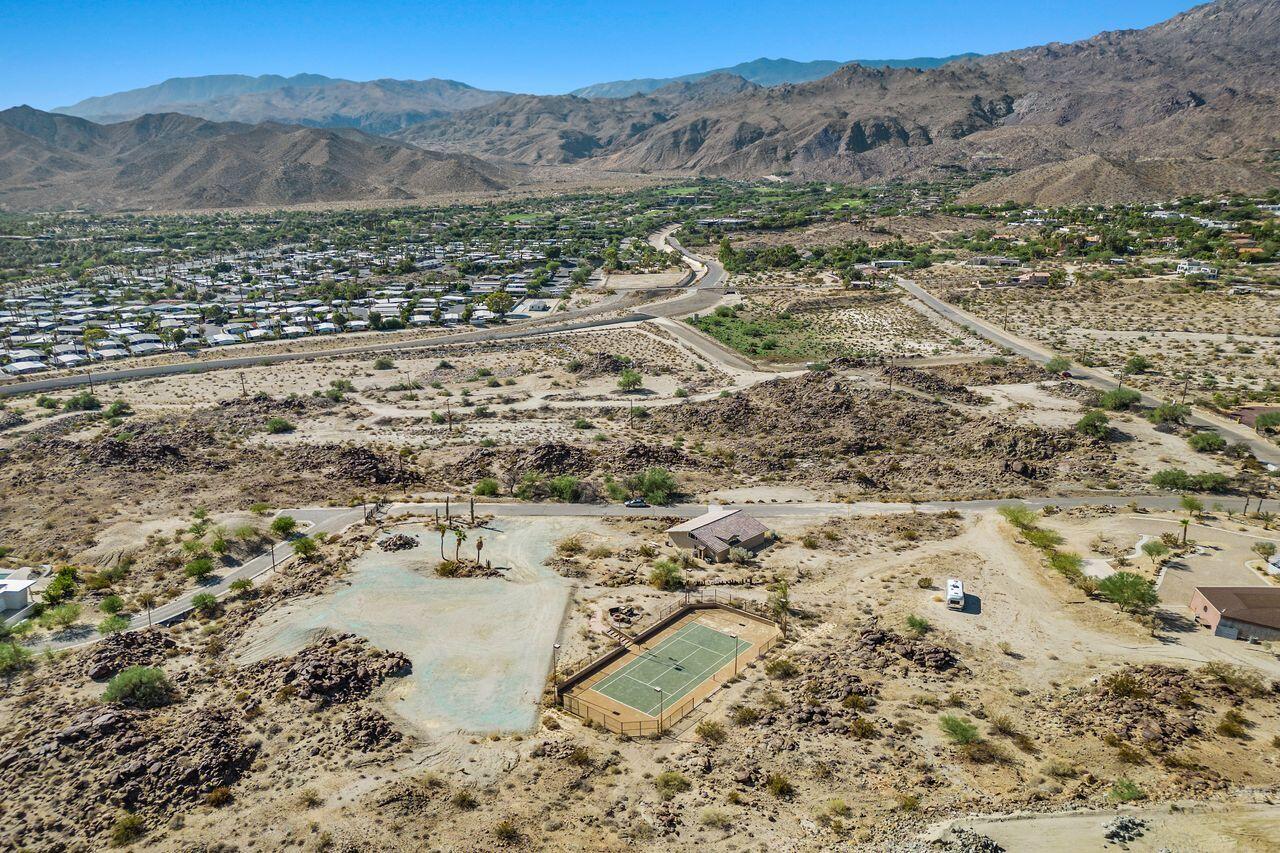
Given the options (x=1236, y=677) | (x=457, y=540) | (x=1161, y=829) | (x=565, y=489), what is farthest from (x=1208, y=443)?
(x=457, y=540)

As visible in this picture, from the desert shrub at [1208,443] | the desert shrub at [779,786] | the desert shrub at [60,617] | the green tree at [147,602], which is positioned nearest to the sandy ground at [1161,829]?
the desert shrub at [779,786]

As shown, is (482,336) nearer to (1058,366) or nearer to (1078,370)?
(1058,366)

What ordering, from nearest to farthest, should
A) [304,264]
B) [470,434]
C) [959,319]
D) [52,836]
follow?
[52,836]
[470,434]
[959,319]
[304,264]

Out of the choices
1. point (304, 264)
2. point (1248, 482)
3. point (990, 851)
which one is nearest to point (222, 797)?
point (990, 851)

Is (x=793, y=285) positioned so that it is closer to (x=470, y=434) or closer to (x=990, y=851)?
(x=470, y=434)

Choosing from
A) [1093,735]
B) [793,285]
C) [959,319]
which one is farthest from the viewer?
[793,285]

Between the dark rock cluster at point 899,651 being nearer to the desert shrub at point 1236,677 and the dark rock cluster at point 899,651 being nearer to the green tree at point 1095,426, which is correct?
the desert shrub at point 1236,677
